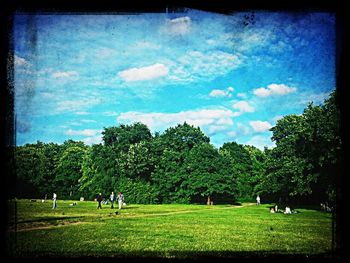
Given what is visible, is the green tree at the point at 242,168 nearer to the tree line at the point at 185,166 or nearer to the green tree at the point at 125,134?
the tree line at the point at 185,166

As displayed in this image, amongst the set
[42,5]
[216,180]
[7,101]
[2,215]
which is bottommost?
[216,180]

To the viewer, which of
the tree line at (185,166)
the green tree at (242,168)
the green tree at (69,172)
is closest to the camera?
the tree line at (185,166)

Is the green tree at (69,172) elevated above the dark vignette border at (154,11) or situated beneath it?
situated beneath

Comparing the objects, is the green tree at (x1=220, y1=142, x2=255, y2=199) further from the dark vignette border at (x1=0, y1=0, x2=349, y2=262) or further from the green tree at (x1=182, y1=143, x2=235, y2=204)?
the dark vignette border at (x1=0, y1=0, x2=349, y2=262)

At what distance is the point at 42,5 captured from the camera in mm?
5016

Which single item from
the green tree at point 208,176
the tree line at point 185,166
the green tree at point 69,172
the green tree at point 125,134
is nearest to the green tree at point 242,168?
the tree line at point 185,166

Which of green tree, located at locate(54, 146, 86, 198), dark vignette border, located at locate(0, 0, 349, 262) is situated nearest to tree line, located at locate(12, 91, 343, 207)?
green tree, located at locate(54, 146, 86, 198)

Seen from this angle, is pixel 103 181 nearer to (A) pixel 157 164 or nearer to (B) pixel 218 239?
(A) pixel 157 164

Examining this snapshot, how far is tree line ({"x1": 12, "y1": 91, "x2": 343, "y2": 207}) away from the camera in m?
28.6

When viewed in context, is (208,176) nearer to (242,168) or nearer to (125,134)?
(242,168)

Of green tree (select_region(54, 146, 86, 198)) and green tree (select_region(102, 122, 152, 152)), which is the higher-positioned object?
green tree (select_region(102, 122, 152, 152))

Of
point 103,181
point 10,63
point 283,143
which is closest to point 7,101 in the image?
point 10,63

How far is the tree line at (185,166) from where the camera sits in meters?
28.6

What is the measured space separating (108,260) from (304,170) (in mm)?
27841
